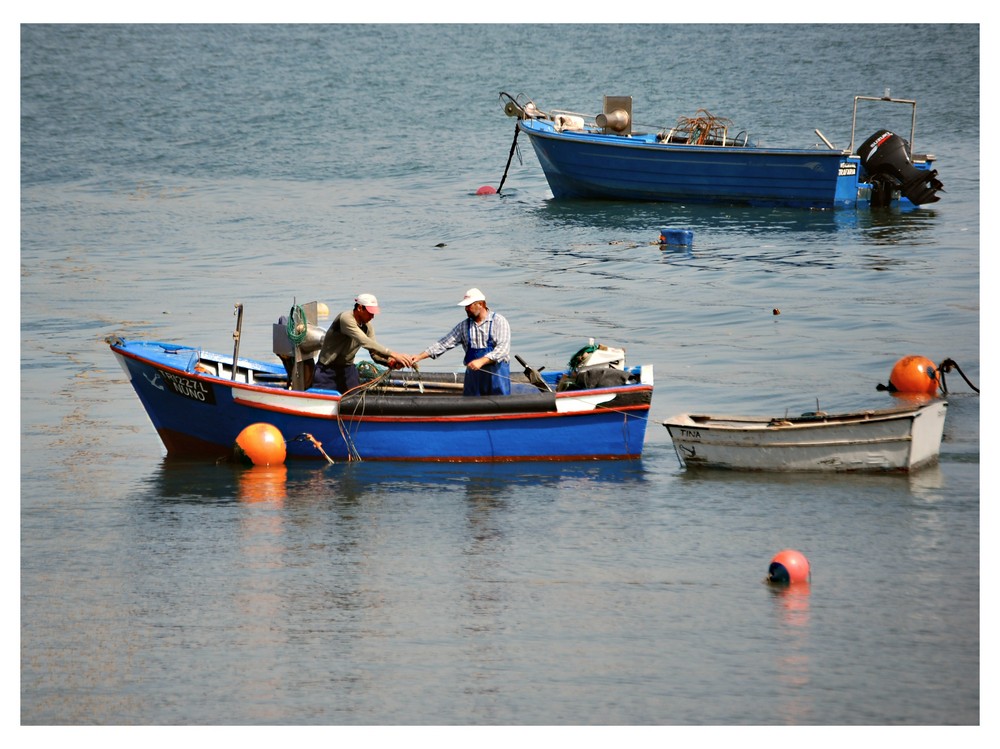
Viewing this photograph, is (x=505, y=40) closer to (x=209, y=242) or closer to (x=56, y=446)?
(x=209, y=242)

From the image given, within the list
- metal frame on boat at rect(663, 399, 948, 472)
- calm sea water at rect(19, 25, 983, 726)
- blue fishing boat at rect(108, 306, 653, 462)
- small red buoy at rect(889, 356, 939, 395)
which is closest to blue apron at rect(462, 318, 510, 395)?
blue fishing boat at rect(108, 306, 653, 462)

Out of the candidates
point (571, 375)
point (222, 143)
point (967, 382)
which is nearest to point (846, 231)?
point (967, 382)

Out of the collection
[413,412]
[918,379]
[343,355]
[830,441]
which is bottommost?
[830,441]

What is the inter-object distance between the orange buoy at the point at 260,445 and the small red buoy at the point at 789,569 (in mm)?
5474

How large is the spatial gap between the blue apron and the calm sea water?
2.60 ft

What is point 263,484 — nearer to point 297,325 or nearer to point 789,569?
point 297,325

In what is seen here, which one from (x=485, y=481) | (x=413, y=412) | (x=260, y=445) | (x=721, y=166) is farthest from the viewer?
(x=721, y=166)

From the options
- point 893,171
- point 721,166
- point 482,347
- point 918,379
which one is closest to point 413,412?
point 482,347

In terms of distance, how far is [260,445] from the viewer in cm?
1342

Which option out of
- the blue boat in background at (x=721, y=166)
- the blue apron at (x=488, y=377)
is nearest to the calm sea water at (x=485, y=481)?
the blue boat in background at (x=721, y=166)

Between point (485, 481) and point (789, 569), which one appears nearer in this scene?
point (789, 569)

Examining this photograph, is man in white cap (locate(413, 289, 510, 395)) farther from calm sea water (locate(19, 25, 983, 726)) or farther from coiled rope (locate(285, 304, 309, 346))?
coiled rope (locate(285, 304, 309, 346))

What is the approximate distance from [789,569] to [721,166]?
18.4 meters

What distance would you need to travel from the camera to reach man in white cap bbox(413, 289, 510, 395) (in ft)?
43.2
